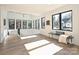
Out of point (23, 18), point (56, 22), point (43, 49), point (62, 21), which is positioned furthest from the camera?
point (23, 18)

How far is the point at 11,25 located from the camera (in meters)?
11.9

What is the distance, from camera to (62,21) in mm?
7301

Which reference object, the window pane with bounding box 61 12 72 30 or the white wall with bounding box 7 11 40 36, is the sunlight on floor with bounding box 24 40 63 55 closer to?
the window pane with bounding box 61 12 72 30

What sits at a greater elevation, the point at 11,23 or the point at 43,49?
the point at 11,23

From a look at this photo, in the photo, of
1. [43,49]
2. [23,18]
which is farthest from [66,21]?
[23,18]

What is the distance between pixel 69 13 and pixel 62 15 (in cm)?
87

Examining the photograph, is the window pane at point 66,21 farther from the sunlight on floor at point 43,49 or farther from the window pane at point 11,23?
the window pane at point 11,23

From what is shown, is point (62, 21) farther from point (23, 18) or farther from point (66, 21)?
point (23, 18)

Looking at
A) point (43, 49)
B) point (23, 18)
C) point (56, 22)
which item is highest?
point (23, 18)

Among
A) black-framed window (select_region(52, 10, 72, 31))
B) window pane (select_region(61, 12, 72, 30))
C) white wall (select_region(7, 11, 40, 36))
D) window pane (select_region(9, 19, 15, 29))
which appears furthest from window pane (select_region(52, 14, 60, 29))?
window pane (select_region(9, 19, 15, 29))

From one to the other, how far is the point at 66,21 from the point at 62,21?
483 millimetres

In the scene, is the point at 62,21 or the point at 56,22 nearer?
the point at 62,21

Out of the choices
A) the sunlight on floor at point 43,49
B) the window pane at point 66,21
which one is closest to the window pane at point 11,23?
the window pane at point 66,21

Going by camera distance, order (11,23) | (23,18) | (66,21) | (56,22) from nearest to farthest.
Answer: (66,21) → (56,22) → (11,23) → (23,18)
